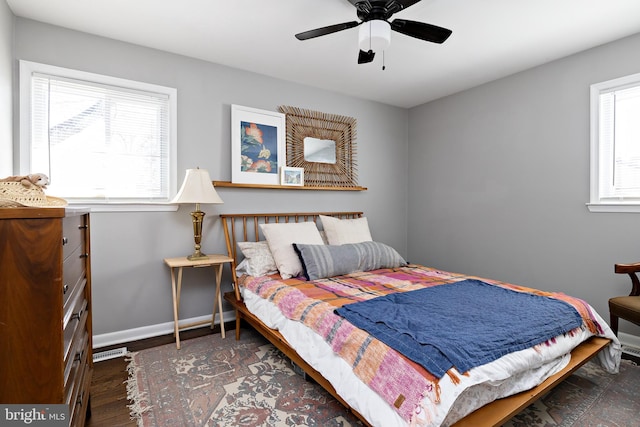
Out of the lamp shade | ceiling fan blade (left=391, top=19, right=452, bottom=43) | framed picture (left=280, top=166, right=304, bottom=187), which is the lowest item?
the lamp shade

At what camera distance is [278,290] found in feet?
8.16

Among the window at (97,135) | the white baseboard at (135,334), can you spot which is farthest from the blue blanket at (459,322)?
the window at (97,135)

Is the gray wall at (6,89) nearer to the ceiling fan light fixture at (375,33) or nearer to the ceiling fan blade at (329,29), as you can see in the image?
the ceiling fan blade at (329,29)

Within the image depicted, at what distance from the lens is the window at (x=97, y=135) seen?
250 cm

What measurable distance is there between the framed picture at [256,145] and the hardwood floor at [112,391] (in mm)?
1727

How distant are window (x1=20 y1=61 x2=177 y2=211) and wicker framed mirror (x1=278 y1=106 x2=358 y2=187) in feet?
4.17

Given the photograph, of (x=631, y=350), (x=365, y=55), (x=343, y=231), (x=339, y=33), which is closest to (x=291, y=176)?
(x=343, y=231)

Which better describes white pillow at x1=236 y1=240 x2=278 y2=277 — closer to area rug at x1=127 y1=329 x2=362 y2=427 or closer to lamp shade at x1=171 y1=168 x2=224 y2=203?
lamp shade at x1=171 y1=168 x2=224 y2=203

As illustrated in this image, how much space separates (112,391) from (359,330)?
170 cm

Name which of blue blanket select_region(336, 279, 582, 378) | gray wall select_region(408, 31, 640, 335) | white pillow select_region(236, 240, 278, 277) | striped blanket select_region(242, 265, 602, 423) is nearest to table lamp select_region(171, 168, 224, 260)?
white pillow select_region(236, 240, 278, 277)

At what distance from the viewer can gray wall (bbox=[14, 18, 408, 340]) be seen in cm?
267

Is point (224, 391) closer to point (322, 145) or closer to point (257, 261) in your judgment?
point (257, 261)

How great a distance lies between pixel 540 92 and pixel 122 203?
13.6ft

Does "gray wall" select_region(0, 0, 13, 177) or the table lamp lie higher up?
"gray wall" select_region(0, 0, 13, 177)
